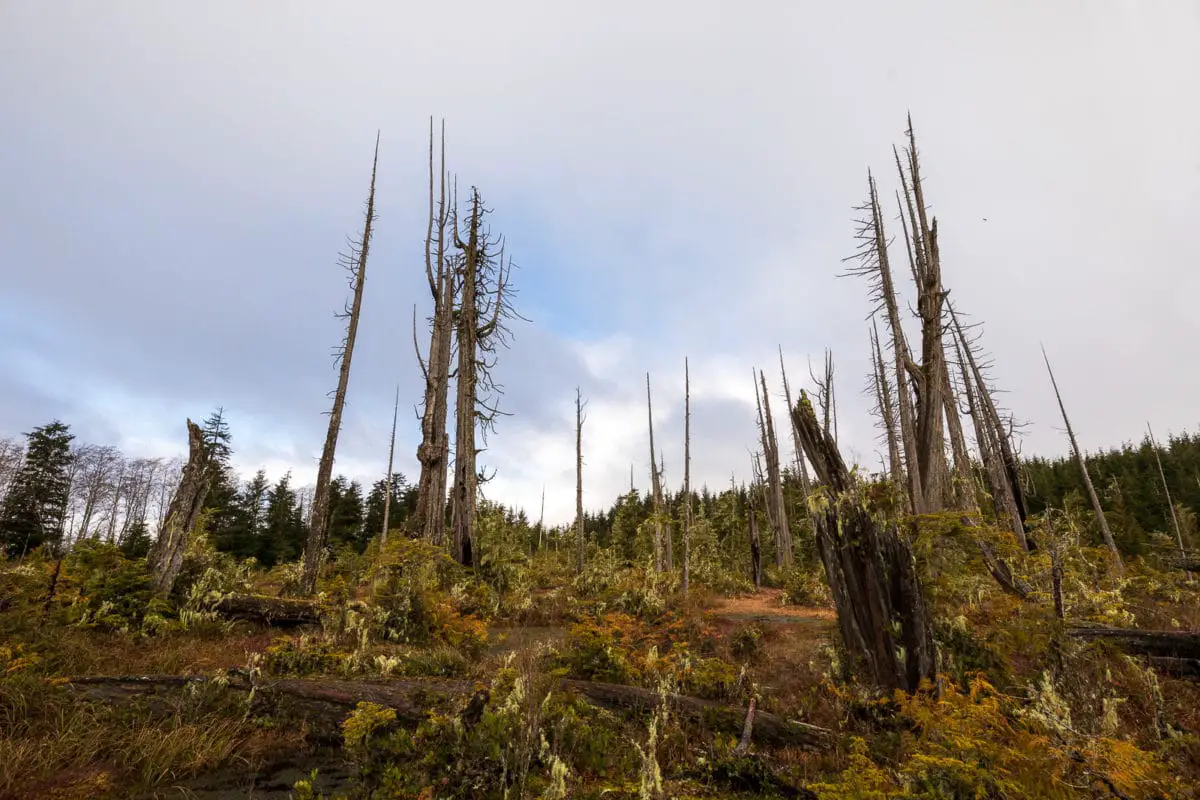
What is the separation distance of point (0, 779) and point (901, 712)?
25.2 feet

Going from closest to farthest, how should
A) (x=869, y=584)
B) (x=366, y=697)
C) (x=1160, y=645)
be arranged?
(x=366, y=697) < (x=869, y=584) < (x=1160, y=645)

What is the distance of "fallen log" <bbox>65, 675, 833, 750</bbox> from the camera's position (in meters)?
4.99

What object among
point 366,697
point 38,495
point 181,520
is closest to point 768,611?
point 366,697

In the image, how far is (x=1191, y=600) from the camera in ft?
40.3

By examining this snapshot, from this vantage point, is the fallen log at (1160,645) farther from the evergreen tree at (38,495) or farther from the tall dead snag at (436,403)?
the evergreen tree at (38,495)

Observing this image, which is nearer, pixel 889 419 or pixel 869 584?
pixel 869 584

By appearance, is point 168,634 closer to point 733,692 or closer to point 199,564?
point 199,564

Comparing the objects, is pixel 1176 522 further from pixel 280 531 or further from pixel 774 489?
pixel 280 531

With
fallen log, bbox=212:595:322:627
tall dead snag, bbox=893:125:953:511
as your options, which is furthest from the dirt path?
fallen log, bbox=212:595:322:627

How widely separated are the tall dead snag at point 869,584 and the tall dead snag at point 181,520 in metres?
9.99

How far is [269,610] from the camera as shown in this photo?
838 centimetres

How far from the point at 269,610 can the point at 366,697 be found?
4431 millimetres

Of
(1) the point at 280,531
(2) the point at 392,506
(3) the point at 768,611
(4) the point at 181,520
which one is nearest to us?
(4) the point at 181,520

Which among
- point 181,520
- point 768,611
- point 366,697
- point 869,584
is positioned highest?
point 181,520
